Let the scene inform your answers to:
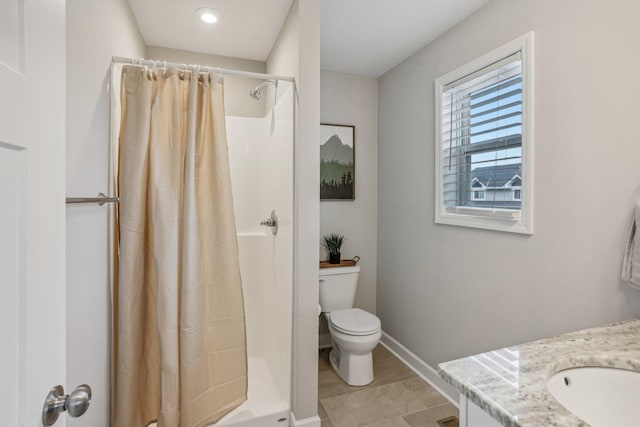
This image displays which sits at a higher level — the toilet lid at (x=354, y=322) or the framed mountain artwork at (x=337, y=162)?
the framed mountain artwork at (x=337, y=162)

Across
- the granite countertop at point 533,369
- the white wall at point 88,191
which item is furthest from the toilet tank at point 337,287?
the granite countertop at point 533,369

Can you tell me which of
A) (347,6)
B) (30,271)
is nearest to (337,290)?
(347,6)

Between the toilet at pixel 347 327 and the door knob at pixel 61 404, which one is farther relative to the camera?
the toilet at pixel 347 327

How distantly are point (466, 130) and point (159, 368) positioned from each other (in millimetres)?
2145

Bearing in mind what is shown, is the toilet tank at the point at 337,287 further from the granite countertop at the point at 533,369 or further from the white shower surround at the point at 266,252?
the granite countertop at the point at 533,369

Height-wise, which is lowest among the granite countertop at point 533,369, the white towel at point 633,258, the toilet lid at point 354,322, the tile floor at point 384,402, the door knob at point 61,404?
the tile floor at point 384,402

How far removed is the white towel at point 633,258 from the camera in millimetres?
1118

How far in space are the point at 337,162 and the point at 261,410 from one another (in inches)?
75.6

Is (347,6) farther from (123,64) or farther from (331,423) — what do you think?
(331,423)

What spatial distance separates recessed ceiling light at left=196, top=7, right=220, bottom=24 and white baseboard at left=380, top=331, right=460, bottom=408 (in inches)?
101

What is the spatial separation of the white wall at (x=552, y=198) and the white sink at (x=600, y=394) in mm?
562

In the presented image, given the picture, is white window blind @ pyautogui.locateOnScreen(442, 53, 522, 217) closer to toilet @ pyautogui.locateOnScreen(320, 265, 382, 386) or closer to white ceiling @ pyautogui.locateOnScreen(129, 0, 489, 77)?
white ceiling @ pyautogui.locateOnScreen(129, 0, 489, 77)

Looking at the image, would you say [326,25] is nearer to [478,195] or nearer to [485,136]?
[485,136]

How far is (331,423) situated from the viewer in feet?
6.10
